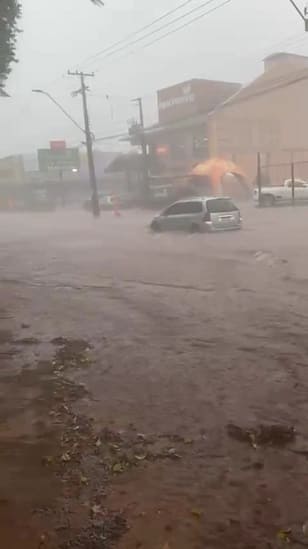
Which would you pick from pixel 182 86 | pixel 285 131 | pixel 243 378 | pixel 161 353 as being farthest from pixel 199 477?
pixel 182 86

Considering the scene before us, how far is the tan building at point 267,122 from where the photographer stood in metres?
43.7

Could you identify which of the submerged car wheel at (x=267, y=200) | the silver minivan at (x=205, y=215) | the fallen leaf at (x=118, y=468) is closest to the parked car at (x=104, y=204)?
the submerged car wheel at (x=267, y=200)

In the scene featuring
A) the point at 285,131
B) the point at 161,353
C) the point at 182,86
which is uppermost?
the point at 182,86

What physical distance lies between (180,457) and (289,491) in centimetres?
101

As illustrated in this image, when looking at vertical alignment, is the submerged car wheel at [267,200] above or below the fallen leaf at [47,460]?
above

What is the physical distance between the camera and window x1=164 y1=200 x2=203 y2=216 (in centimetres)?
2348

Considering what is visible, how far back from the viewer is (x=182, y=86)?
2190 inches

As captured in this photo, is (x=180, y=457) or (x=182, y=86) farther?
(x=182, y=86)

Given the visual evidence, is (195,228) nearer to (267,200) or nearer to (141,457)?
(267,200)

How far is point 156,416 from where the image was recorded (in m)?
6.12

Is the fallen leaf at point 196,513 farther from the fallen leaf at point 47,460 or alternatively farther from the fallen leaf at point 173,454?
the fallen leaf at point 47,460

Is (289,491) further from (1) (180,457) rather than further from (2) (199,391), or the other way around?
(2) (199,391)

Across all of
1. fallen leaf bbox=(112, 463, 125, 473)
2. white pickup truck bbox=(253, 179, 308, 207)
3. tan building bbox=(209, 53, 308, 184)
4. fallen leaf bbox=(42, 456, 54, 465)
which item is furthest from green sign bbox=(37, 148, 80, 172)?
fallen leaf bbox=(112, 463, 125, 473)

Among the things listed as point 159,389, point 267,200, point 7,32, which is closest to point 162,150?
point 267,200
